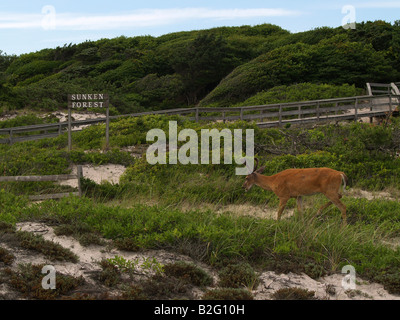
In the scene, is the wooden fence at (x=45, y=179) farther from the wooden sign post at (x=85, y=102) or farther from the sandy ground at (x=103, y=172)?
the wooden sign post at (x=85, y=102)

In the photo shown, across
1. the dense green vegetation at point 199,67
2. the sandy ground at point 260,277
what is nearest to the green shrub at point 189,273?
the sandy ground at point 260,277

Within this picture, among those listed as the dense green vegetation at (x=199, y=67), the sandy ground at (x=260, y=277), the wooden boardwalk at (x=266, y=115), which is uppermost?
the dense green vegetation at (x=199, y=67)

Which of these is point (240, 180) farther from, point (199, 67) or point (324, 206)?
point (199, 67)

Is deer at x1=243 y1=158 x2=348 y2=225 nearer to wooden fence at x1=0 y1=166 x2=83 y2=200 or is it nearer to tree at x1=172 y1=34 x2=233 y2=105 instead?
wooden fence at x1=0 y1=166 x2=83 y2=200

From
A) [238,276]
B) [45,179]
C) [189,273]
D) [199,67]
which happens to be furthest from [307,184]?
[199,67]

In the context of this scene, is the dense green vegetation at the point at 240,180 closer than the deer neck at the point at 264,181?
Yes

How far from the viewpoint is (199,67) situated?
3731 cm

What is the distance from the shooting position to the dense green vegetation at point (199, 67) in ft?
105

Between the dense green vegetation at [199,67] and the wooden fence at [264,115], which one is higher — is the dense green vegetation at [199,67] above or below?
above

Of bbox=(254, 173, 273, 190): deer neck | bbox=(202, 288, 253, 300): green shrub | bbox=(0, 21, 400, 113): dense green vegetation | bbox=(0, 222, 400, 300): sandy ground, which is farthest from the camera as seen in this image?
bbox=(0, 21, 400, 113): dense green vegetation

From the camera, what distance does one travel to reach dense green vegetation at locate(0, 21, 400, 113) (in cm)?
3200

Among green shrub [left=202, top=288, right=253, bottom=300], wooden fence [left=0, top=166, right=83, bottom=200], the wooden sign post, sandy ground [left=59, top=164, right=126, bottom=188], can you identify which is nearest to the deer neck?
green shrub [left=202, top=288, right=253, bottom=300]

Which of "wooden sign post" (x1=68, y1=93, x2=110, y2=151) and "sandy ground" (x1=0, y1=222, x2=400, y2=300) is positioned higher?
"wooden sign post" (x1=68, y1=93, x2=110, y2=151)

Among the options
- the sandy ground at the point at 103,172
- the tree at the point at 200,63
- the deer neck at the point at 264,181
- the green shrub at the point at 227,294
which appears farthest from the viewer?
the tree at the point at 200,63
